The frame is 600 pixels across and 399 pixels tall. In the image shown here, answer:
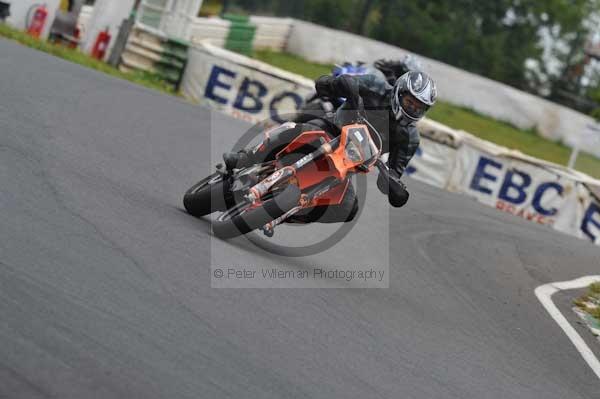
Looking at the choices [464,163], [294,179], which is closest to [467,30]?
[464,163]

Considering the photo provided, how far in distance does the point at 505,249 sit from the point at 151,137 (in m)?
4.85

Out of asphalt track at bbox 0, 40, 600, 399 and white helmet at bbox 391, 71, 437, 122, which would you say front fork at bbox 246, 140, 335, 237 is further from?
white helmet at bbox 391, 71, 437, 122

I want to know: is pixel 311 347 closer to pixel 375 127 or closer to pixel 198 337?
pixel 198 337

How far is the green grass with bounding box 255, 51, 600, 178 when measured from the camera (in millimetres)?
30250

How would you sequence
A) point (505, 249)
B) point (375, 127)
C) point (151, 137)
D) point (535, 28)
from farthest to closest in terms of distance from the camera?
point (535, 28) → point (505, 249) → point (151, 137) → point (375, 127)

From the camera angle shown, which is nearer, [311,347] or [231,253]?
[311,347]

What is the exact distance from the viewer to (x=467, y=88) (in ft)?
113

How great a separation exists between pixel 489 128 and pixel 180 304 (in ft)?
87.3

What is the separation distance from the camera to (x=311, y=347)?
638cm

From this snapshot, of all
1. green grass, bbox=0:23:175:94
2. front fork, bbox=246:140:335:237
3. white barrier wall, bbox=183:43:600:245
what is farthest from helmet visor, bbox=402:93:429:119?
green grass, bbox=0:23:175:94

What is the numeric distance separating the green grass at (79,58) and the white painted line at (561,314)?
10.4m

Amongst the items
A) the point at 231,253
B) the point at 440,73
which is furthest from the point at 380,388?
the point at 440,73
